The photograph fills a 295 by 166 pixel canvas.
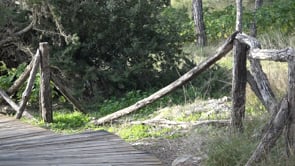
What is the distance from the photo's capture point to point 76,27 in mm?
11508

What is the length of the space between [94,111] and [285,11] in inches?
398

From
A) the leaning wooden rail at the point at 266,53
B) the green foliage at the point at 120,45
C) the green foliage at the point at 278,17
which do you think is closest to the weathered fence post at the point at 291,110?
the leaning wooden rail at the point at 266,53

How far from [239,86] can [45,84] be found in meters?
3.70

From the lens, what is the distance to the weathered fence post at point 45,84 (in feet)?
29.1

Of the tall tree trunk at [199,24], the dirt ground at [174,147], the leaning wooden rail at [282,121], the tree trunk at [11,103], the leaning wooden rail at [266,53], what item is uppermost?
the tall tree trunk at [199,24]

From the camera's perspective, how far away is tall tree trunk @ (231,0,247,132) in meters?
6.34

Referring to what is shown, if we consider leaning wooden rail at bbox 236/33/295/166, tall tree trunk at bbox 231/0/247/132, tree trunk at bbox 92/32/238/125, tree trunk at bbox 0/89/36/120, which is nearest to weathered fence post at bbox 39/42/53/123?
tree trunk at bbox 0/89/36/120

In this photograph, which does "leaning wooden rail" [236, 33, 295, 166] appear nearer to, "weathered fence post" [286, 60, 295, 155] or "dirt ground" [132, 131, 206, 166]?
"weathered fence post" [286, 60, 295, 155]

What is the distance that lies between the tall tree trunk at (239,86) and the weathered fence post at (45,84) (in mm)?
3589

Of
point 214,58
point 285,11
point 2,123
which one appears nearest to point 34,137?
point 2,123

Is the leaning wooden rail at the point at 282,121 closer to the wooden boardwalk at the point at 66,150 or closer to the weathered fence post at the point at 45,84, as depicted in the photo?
the wooden boardwalk at the point at 66,150

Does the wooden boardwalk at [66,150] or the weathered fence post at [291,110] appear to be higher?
the weathered fence post at [291,110]

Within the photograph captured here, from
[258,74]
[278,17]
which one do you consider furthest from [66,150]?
[278,17]

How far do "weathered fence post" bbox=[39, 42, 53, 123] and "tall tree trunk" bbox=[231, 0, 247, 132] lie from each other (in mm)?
3589
